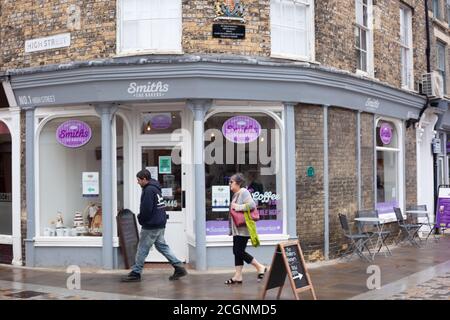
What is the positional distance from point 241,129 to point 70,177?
3511 mm

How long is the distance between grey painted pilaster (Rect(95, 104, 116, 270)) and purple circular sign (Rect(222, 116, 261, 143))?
209cm

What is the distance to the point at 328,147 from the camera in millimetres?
11539

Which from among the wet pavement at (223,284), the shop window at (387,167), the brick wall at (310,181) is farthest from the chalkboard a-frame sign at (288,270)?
the shop window at (387,167)

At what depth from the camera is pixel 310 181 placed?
1114cm

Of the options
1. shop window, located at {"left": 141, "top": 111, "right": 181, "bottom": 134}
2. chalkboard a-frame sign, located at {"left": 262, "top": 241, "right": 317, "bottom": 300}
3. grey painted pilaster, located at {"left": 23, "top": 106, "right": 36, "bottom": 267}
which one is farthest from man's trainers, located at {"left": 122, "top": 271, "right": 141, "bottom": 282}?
shop window, located at {"left": 141, "top": 111, "right": 181, "bottom": 134}

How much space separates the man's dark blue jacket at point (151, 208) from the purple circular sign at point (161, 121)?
1.96 meters

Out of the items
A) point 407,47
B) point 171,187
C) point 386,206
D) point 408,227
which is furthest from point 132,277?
point 407,47

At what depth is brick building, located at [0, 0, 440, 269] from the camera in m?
10.3

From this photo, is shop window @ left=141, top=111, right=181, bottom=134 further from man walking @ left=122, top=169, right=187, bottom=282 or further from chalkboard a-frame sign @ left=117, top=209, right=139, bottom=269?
man walking @ left=122, top=169, right=187, bottom=282

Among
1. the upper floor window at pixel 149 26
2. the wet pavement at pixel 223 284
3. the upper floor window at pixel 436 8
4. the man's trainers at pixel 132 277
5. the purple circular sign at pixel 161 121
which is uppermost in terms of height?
the upper floor window at pixel 436 8

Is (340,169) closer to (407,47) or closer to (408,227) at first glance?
(408,227)

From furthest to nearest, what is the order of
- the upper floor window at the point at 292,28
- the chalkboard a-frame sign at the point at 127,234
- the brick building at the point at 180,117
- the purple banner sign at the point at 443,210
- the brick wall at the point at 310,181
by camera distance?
the purple banner sign at the point at 443,210 → the brick wall at the point at 310,181 → the upper floor window at the point at 292,28 → the chalkboard a-frame sign at the point at 127,234 → the brick building at the point at 180,117

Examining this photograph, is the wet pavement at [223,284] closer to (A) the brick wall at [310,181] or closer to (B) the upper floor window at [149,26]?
(A) the brick wall at [310,181]

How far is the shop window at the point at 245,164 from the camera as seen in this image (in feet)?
34.9
